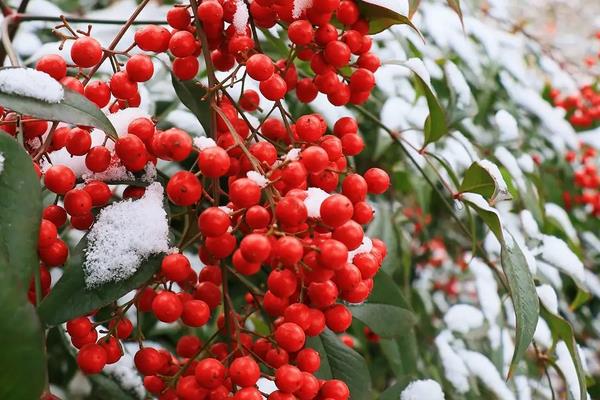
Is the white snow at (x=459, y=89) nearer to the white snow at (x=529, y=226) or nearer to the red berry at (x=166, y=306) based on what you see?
the white snow at (x=529, y=226)

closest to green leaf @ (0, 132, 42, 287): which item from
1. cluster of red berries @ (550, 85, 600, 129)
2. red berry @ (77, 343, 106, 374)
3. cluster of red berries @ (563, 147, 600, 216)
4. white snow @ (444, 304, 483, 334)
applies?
red berry @ (77, 343, 106, 374)

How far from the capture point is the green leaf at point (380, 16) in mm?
652

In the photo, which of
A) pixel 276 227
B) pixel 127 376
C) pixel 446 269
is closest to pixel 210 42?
pixel 276 227

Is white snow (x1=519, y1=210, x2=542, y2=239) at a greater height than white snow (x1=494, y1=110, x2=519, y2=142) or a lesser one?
lesser

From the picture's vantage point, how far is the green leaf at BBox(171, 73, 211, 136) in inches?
27.8

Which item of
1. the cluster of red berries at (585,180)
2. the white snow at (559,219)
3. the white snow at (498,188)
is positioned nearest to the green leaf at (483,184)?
the white snow at (498,188)

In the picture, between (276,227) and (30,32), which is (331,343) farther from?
(30,32)

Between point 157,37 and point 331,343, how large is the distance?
0.41 meters

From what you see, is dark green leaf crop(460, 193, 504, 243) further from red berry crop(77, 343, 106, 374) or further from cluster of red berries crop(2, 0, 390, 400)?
red berry crop(77, 343, 106, 374)

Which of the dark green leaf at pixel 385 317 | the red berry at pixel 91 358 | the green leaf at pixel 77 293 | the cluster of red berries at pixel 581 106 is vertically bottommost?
the cluster of red berries at pixel 581 106

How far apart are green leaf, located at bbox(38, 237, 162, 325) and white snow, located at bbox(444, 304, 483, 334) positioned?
77cm

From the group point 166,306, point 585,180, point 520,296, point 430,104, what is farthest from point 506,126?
point 166,306

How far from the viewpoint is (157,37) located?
66 cm

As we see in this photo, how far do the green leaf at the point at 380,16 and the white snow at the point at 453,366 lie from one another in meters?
0.62
